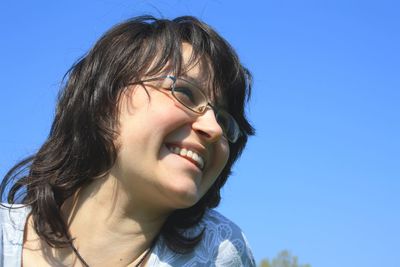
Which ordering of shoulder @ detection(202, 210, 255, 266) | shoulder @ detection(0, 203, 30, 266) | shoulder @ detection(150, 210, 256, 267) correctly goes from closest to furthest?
shoulder @ detection(0, 203, 30, 266), shoulder @ detection(150, 210, 256, 267), shoulder @ detection(202, 210, 255, 266)

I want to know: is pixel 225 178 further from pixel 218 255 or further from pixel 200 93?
pixel 200 93

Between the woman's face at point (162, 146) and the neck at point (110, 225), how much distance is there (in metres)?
0.07

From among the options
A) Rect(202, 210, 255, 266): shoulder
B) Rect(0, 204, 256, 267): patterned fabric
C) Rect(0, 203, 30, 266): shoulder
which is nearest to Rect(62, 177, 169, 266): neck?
Rect(0, 204, 256, 267): patterned fabric

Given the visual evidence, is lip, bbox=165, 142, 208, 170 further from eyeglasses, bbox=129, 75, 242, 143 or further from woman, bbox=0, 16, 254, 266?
eyeglasses, bbox=129, 75, 242, 143

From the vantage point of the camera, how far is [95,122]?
255 centimetres

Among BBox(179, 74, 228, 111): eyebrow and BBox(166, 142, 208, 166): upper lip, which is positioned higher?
BBox(179, 74, 228, 111): eyebrow

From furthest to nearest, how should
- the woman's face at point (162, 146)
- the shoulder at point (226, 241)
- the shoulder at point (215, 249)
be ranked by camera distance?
1. the shoulder at point (226, 241)
2. the shoulder at point (215, 249)
3. the woman's face at point (162, 146)

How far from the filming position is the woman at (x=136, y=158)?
2.38 metres

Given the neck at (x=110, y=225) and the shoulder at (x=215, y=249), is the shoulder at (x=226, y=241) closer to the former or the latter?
the shoulder at (x=215, y=249)

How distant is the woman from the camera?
2.38 m

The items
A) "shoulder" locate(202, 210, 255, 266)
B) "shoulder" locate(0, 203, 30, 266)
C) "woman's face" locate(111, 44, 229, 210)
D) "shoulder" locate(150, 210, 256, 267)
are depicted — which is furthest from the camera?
"shoulder" locate(202, 210, 255, 266)

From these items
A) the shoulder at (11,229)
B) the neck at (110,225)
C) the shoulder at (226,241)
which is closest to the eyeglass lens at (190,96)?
the neck at (110,225)

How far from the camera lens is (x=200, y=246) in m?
2.73

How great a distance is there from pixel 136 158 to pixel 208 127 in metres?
0.31
